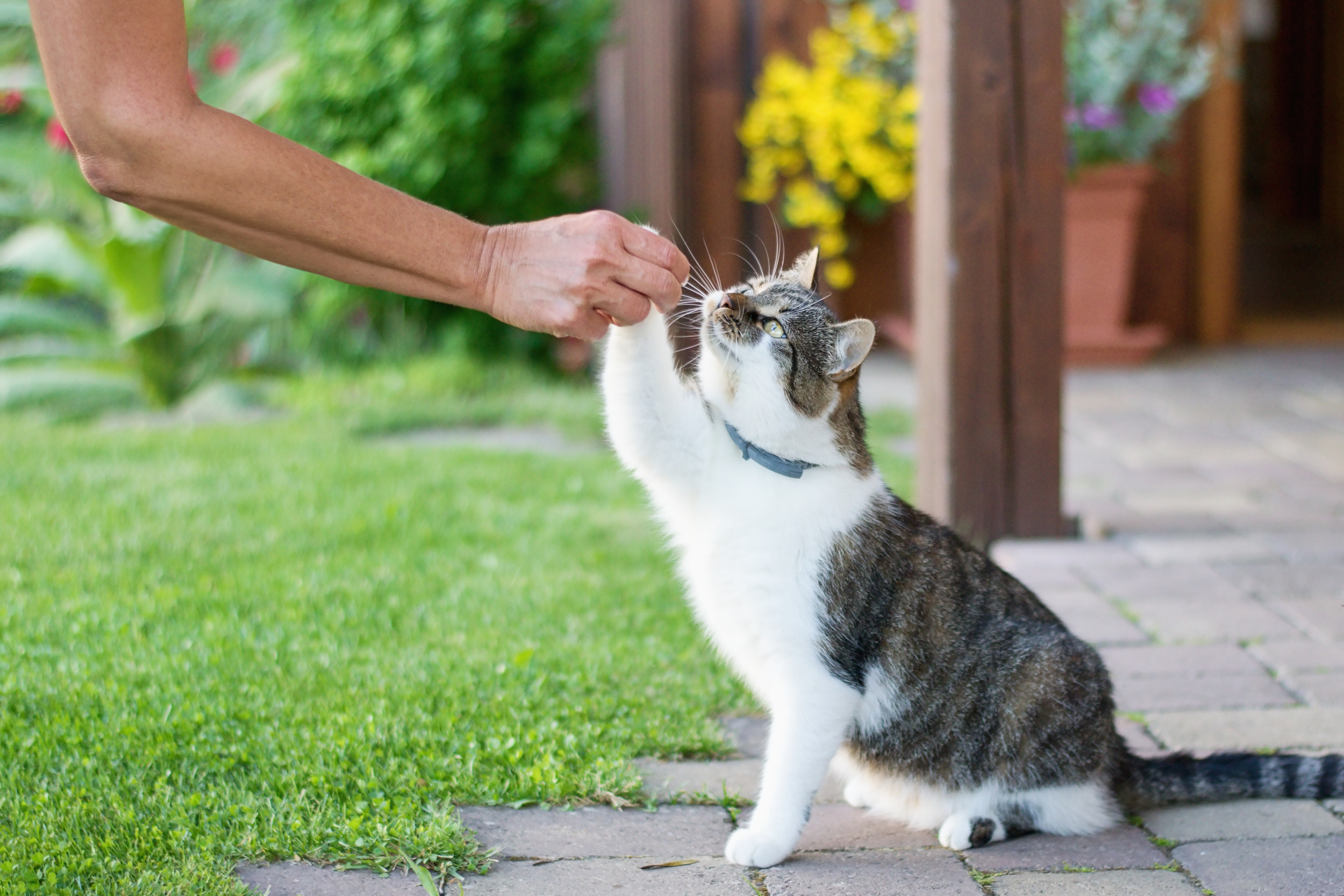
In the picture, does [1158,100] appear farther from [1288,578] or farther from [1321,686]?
[1321,686]

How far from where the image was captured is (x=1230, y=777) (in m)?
2.40

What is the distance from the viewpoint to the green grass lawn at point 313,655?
7.39ft

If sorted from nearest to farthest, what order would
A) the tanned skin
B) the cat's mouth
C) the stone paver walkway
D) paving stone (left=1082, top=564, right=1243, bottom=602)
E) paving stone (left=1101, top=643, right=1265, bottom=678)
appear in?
the tanned skin
the stone paver walkway
the cat's mouth
paving stone (left=1101, top=643, right=1265, bottom=678)
paving stone (left=1082, top=564, right=1243, bottom=602)

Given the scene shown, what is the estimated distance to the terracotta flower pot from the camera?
21.2 feet

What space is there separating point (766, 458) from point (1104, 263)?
15.9 ft

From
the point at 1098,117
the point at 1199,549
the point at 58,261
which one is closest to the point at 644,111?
the point at 1098,117

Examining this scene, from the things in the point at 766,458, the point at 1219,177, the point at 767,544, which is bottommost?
the point at 767,544

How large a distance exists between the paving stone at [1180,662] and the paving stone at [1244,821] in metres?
0.63

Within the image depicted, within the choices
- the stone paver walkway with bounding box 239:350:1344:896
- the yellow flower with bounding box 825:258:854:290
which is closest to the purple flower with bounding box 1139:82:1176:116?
the yellow flower with bounding box 825:258:854:290

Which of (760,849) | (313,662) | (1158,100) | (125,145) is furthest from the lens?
(1158,100)

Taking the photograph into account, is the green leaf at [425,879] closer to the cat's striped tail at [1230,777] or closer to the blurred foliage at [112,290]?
the cat's striped tail at [1230,777]

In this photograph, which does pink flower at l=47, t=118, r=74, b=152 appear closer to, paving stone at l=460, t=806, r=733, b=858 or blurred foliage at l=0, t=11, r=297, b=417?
blurred foliage at l=0, t=11, r=297, b=417

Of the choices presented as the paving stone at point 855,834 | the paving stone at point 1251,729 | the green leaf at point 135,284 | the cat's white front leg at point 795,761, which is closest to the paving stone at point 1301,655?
the paving stone at point 1251,729

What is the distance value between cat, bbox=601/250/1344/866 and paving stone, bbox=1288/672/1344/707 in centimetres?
56
